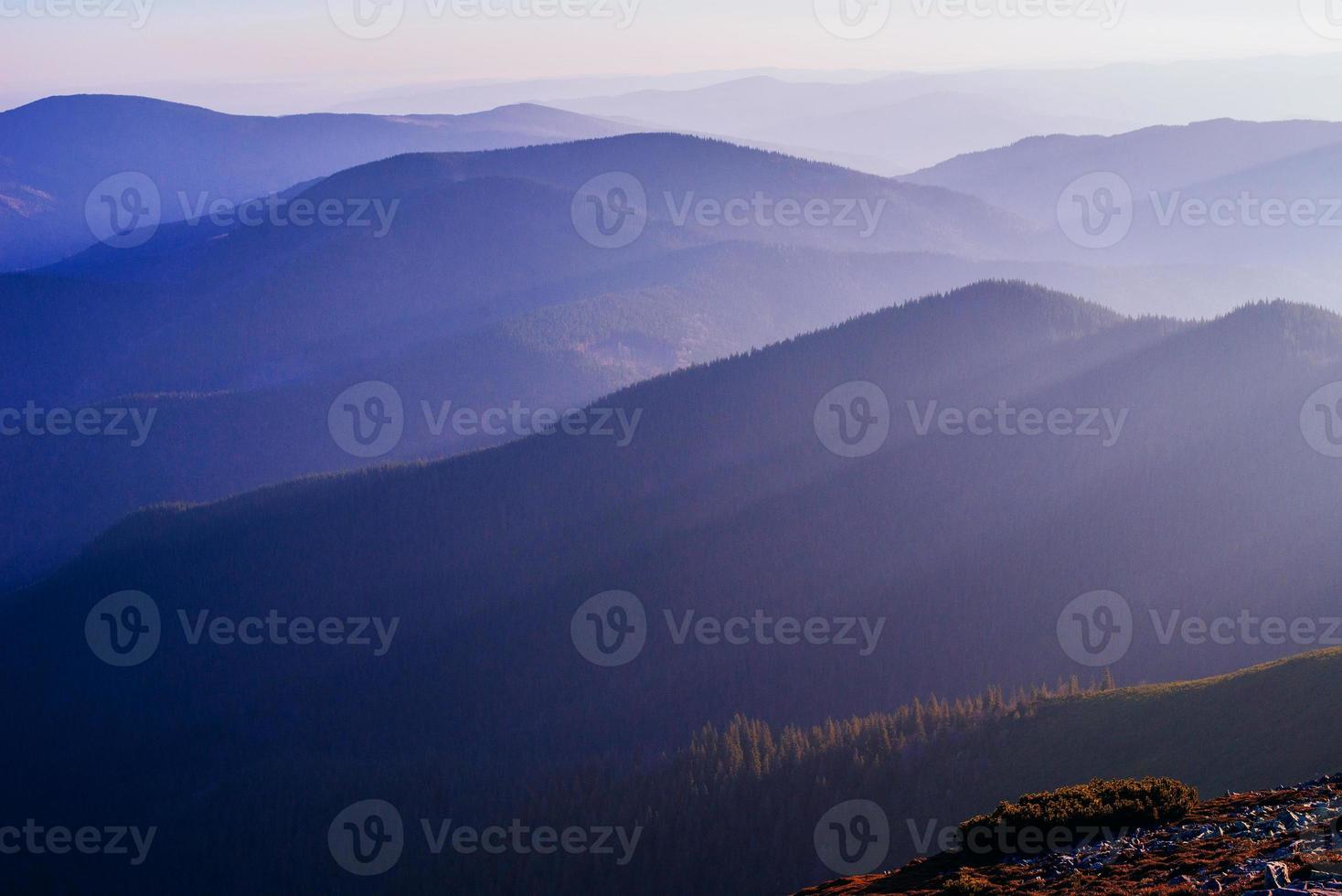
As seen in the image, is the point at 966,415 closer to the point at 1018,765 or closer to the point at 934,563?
the point at 934,563

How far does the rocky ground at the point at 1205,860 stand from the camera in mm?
26219

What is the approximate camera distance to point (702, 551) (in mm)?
164375

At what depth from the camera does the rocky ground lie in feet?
86.0

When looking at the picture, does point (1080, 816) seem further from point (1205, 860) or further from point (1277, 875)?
point (1277, 875)

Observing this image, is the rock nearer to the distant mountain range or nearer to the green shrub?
the green shrub

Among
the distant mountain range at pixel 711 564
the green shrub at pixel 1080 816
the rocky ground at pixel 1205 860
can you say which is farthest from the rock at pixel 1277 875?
the distant mountain range at pixel 711 564

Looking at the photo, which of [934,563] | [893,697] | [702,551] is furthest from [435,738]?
[934,563]

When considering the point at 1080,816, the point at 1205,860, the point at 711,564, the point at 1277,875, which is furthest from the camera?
the point at 711,564

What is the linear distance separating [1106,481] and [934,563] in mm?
27233

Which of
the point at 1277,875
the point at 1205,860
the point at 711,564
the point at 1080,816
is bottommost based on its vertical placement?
the point at 1277,875

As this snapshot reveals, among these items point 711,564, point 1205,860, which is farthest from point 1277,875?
point 711,564

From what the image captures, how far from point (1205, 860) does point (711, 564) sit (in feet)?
440

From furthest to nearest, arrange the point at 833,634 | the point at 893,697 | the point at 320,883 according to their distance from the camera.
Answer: the point at 833,634
the point at 893,697
the point at 320,883

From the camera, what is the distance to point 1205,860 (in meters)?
29.3
